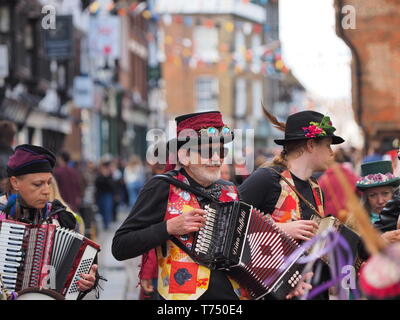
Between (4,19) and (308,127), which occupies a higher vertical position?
(4,19)

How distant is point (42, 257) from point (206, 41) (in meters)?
49.9

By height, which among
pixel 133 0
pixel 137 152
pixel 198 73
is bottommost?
pixel 137 152

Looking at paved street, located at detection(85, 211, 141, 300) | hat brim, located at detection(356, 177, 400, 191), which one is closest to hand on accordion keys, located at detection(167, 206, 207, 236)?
hat brim, located at detection(356, 177, 400, 191)

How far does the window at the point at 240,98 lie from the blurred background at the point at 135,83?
91mm

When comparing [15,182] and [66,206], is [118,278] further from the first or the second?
[15,182]

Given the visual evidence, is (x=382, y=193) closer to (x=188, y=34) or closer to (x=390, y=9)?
(x=390, y=9)

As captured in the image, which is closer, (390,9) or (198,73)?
(390,9)

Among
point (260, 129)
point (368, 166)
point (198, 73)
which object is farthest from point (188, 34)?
point (368, 166)

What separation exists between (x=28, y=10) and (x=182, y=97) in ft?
97.8

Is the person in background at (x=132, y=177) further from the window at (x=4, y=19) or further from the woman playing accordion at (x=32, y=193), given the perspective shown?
the woman playing accordion at (x=32, y=193)

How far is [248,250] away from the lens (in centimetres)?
454

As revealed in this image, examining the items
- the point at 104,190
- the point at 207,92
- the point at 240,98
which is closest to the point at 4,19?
the point at 104,190

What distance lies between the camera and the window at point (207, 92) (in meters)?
55.9

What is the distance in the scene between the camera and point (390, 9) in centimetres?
1514
